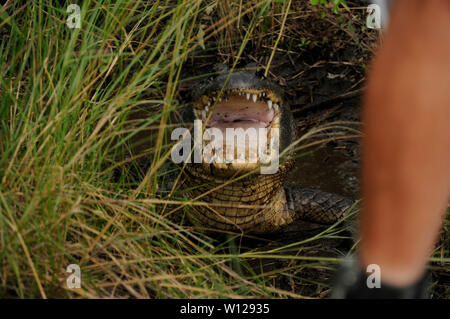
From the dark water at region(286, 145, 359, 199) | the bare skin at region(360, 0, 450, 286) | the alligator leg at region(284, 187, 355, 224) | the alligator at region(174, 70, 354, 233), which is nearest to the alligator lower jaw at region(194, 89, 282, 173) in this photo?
the alligator at region(174, 70, 354, 233)

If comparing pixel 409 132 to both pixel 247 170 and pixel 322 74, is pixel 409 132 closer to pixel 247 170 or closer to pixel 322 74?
pixel 247 170

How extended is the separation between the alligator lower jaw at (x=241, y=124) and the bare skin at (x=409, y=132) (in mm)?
1558

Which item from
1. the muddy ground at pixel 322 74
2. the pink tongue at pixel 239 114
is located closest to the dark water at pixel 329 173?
the muddy ground at pixel 322 74

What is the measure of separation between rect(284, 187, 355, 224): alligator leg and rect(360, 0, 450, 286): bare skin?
7.03 feet

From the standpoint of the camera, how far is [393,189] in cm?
106

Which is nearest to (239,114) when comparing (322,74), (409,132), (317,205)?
(317,205)

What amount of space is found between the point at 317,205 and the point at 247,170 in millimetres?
876

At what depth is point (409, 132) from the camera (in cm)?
104

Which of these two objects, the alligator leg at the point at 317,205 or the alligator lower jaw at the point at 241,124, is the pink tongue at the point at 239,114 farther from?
the alligator leg at the point at 317,205

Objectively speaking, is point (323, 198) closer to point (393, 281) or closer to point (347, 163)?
point (347, 163)

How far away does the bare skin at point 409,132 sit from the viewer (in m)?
1.04

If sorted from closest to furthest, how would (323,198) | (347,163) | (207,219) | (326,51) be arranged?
(207,219) → (323,198) → (347,163) → (326,51)

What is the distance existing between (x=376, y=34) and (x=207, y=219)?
235cm
